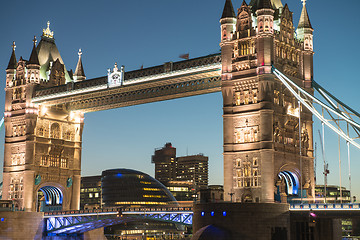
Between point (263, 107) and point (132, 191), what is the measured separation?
10972 centimetres

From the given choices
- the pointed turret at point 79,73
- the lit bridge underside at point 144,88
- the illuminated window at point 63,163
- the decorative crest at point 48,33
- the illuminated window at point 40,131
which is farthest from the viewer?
the pointed turret at point 79,73

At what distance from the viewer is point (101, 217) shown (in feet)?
286

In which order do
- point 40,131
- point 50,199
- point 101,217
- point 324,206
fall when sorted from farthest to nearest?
point 50,199
point 40,131
point 101,217
point 324,206

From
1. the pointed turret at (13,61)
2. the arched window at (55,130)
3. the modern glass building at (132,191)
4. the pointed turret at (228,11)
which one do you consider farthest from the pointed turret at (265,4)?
the modern glass building at (132,191)

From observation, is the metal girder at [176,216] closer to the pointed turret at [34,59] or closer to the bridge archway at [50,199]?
the bridge archway at [50,199]

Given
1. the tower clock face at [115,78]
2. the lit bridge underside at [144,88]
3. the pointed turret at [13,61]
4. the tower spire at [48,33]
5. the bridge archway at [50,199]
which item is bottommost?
the bridge archway at [50,199]

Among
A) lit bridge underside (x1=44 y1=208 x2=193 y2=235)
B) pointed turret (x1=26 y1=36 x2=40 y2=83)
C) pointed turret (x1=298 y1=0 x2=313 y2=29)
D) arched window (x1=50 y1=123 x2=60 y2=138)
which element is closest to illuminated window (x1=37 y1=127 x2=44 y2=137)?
arched window (x1=50 y1=123 x2=60 y2=138)

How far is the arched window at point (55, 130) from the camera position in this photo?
327 ft

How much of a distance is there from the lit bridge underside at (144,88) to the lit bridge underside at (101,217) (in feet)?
49.6

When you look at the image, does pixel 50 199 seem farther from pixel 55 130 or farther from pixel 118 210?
pixel 118 210

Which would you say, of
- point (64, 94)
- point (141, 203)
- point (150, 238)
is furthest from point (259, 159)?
point (141, 203)

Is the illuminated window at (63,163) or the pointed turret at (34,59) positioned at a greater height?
the pointed turret at (34,59)

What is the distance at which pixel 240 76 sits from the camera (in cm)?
7288

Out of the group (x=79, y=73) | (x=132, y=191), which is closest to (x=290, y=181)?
(x=79, y=73)
